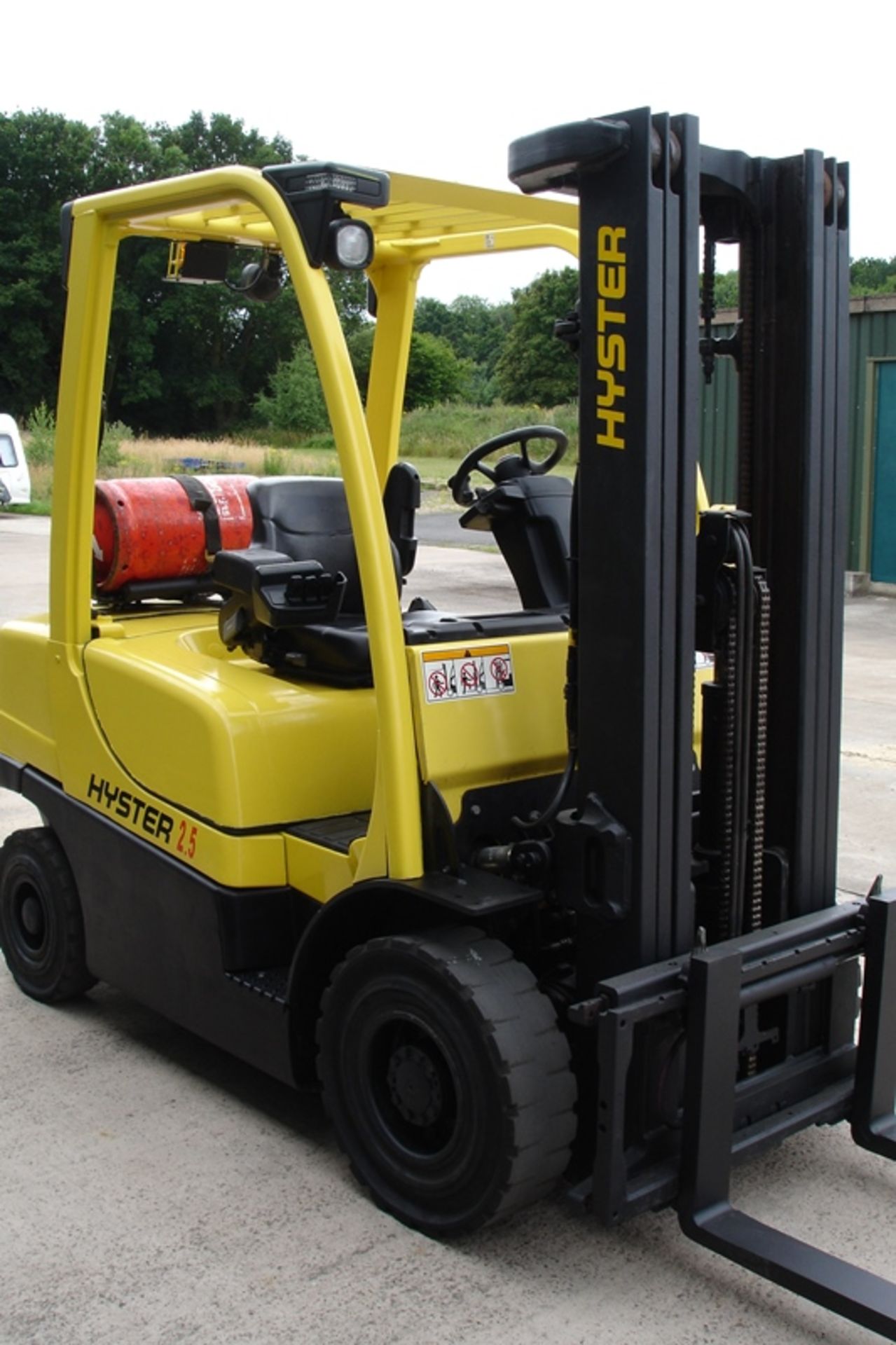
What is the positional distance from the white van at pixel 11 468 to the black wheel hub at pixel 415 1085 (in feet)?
77.6

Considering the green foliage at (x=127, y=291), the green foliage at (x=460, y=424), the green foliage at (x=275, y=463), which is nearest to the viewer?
the green foliage at (x=275, y=463)

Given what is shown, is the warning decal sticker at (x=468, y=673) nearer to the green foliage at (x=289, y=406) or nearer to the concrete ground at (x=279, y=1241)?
the concrete ground at (x=279, y=1241)

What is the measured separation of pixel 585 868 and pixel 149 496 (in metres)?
1.95

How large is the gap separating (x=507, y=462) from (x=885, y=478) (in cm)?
1095

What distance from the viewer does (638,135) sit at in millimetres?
2801

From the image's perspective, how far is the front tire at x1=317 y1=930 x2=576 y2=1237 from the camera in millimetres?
2885

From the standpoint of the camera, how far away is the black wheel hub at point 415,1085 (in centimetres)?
307

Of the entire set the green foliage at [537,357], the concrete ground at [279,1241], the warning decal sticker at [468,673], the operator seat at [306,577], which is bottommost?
the concrete ground at [279,1241]

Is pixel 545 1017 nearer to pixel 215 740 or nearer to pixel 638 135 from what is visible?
pixel 215 740

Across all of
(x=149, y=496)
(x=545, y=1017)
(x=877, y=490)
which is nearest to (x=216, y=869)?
(x=545, y=1017)

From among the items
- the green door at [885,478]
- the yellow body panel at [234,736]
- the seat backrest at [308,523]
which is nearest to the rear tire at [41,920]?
the yellow body panel at [234,736]

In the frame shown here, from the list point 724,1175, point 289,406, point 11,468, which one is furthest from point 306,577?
point 289,406

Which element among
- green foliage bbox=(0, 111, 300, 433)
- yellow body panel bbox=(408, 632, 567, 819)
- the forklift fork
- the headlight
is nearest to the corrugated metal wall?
yellow body panel bbox=(408, 632, 567, 819)

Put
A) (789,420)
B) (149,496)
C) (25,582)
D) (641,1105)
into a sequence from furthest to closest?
(25,582)
(149,496)
(789,420)
(641,1105)
